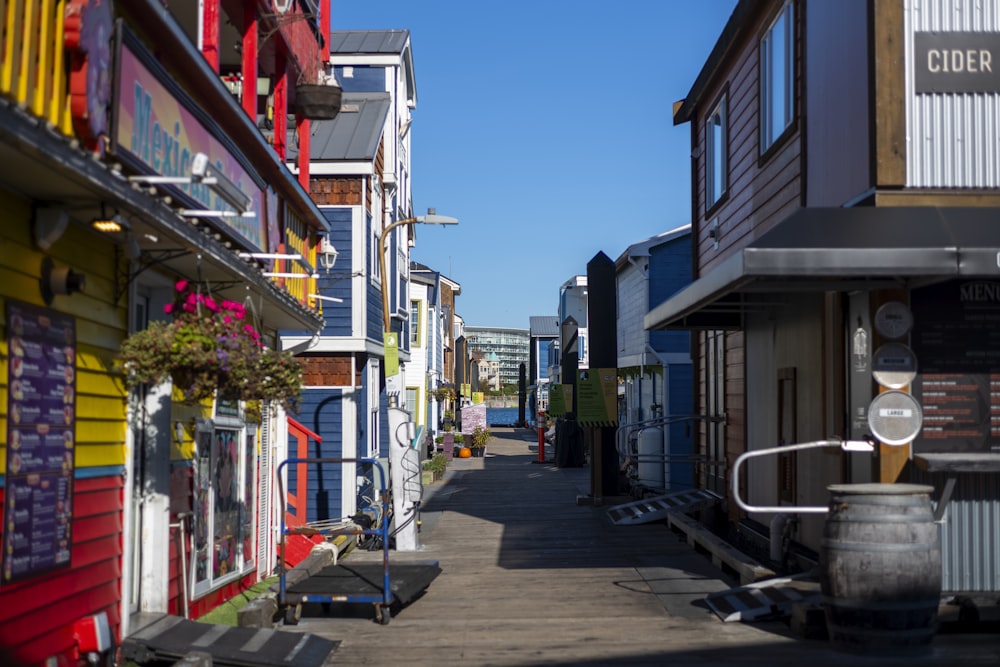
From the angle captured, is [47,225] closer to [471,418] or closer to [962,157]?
[962,157]

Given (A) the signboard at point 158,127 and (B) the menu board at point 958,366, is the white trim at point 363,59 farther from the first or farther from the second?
(B) the menu board at point 958,366

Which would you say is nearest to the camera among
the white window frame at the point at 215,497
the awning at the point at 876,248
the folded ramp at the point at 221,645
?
the folded ramp at the point at 221,645

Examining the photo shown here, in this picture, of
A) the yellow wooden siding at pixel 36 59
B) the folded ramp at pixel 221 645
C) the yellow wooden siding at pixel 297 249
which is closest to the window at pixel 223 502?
the folded ramp at pixel 221 645

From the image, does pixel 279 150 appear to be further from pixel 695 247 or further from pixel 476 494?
pixel 476 494

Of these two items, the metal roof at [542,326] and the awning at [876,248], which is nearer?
the awning at [876,248]

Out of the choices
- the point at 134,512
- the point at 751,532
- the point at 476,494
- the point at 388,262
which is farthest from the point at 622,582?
the point at 476,494

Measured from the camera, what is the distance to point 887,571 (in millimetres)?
8102

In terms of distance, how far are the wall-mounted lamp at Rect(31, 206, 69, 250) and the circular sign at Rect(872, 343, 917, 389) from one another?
20.5 ft

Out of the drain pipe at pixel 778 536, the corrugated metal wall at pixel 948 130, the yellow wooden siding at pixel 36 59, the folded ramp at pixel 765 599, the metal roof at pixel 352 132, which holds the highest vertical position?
the metal roof at pixel 352 132

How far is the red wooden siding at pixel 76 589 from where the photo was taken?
6074 mm

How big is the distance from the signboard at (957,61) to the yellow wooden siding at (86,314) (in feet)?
22.0

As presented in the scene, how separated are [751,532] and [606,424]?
8121 millimetres

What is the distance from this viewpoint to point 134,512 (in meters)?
8.21

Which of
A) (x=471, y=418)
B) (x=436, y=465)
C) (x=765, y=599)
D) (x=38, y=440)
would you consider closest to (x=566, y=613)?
(x=765, y=599)
